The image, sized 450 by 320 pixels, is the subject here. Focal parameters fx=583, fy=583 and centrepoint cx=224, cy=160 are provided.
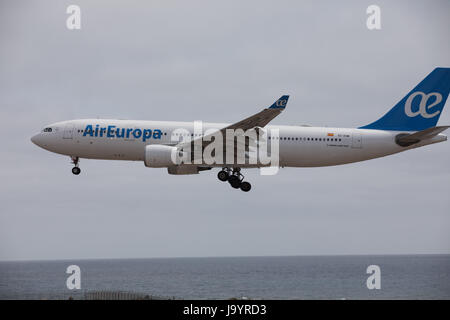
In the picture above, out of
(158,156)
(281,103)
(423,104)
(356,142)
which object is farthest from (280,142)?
(423,104)

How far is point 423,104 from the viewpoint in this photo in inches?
1652

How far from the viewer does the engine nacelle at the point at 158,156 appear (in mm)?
36562

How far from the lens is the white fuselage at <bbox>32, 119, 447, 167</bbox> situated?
3819 cm

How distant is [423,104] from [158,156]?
64.3 feet

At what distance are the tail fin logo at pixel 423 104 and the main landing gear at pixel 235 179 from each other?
12571 mm

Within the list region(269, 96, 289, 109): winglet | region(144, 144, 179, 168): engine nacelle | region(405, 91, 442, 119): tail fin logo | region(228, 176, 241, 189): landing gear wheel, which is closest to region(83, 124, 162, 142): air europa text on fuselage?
region(144, 144, 179, 168): engine nacelle

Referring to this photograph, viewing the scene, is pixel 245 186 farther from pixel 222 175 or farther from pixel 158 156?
pixel 158 156

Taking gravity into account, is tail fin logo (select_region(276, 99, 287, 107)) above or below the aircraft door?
above

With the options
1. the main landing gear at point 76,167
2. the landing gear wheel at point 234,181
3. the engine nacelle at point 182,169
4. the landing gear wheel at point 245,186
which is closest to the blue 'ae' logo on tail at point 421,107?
the landing gear wheel at point 245,186

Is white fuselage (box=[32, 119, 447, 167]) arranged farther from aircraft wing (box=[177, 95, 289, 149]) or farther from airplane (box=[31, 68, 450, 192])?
aircraft wing (box=[177, 95, 289, 149])

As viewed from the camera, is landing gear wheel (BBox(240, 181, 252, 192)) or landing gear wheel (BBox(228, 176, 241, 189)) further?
landing gear wheel (BBox(240, 181, 252, 192))

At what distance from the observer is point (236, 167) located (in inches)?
1560

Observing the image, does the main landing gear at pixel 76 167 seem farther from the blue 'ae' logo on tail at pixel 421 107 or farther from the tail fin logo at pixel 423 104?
the tail fin logo at pixel 423 104
